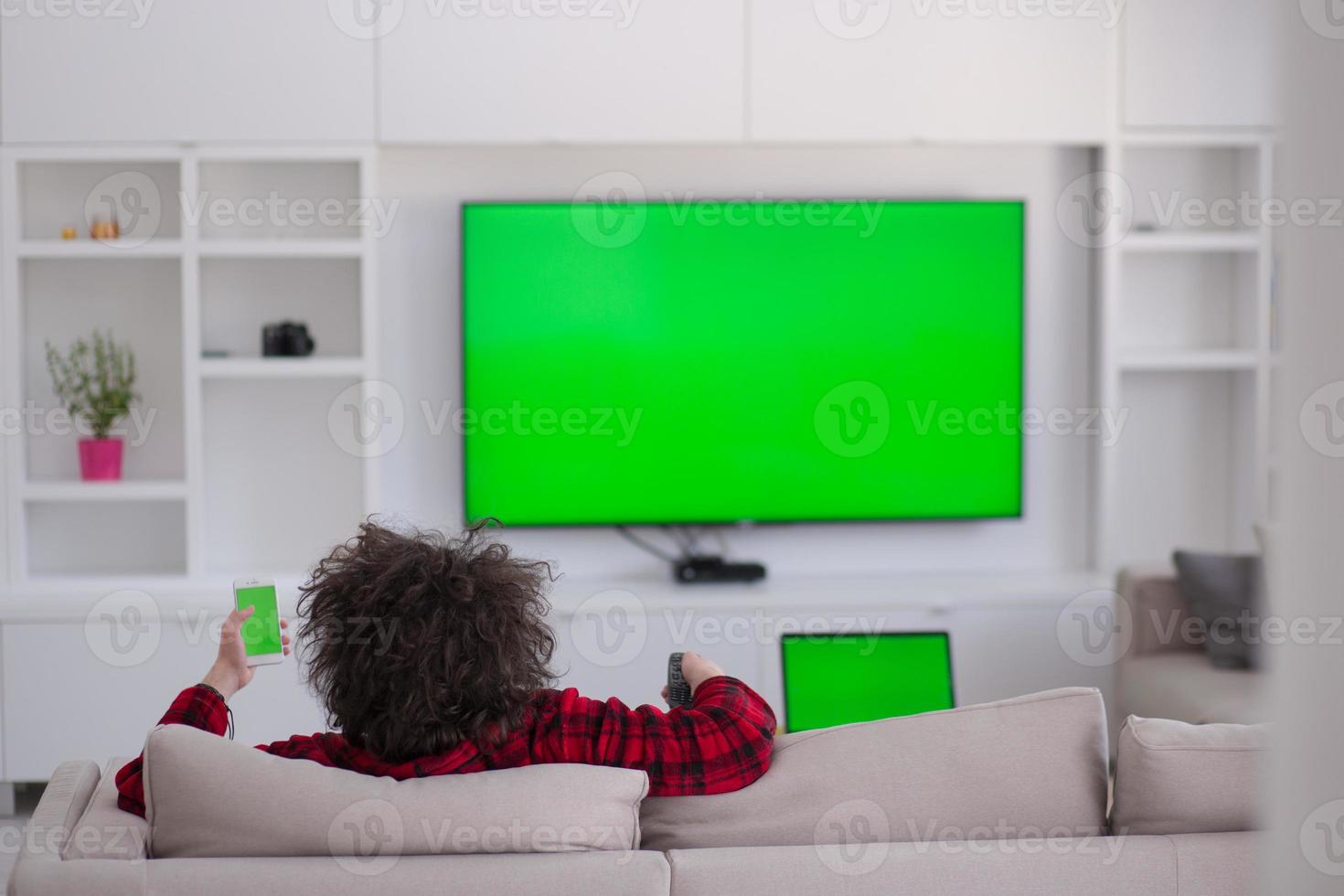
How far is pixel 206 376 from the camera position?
359 cm

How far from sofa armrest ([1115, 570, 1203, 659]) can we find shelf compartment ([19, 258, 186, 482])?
2928 mm

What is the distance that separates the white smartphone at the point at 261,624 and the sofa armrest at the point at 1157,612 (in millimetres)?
2513

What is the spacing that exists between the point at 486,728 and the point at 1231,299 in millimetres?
Result: 3549

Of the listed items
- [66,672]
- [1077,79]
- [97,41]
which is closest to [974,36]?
[1077,79]

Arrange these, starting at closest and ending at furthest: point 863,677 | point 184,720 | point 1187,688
→ point 184,720 → point 863,677 → point 1187,688

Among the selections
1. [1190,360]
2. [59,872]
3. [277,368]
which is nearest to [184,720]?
[59,872]

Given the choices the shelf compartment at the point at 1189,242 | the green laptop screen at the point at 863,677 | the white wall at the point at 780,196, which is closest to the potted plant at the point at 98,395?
the white wall at the point at 780,196

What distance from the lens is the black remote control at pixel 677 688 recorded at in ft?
5.37

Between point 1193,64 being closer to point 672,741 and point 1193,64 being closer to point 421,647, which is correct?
point 672,741

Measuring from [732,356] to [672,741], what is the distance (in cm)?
258

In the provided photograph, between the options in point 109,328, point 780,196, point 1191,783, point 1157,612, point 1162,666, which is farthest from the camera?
point 780,196

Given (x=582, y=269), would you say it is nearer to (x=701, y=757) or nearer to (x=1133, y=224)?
(x=1133, y=224)

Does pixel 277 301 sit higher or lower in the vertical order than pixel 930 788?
higher

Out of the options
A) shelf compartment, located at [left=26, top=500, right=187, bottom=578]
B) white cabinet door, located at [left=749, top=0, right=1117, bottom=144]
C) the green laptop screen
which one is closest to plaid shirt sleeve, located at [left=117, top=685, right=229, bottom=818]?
the green laptop screen
